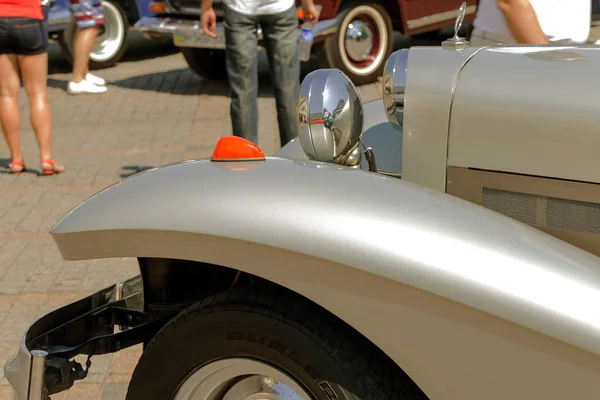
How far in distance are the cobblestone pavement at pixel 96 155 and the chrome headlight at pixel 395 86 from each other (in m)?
1.50

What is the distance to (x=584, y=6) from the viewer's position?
12.1ft

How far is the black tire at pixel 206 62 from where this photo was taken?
29.7 ft

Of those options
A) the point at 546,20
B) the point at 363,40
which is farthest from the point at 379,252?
the point at 363,40

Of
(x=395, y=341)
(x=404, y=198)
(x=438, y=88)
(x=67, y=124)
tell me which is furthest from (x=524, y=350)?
(x=67, y=124)

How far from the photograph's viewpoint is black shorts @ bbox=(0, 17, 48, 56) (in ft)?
18.6

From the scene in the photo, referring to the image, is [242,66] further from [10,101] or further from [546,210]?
[546,210]

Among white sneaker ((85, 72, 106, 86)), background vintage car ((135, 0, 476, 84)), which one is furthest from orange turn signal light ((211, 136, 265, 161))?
white sneaker ((85, 72, 106, 86))

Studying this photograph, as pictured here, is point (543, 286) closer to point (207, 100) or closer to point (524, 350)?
point (524, 350)

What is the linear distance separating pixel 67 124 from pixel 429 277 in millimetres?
6311

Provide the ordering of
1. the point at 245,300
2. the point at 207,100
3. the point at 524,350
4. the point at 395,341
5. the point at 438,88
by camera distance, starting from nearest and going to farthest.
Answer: the point at 524,350 → the point at 395,341 → the point at 245,300 → the point at 438,88 → the point at 207,100

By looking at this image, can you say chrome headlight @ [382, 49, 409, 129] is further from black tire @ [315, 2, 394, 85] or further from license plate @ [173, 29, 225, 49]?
black tire @ [315, 2, 394, 85]

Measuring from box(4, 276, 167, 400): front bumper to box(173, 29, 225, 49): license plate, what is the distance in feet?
17.9

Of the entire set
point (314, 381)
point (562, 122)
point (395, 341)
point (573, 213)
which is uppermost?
point (562, 122)

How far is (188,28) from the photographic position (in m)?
8.24
